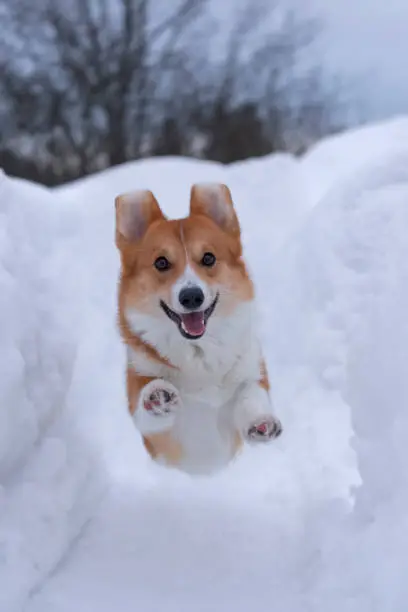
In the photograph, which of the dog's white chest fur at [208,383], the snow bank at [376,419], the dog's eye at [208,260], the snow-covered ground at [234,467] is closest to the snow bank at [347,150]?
the snow-covered ground at [234,467]

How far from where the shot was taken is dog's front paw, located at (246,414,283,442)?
2.67m

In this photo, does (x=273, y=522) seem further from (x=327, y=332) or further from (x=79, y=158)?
(x=79, y=158)

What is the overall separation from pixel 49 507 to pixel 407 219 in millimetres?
2390

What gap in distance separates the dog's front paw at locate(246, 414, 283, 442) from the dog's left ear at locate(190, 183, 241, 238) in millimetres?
811

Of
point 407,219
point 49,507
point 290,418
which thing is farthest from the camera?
point 290,418

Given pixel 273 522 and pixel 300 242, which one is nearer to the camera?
pixel 273 522

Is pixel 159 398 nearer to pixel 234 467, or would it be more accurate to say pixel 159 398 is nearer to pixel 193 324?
pixel 193 324

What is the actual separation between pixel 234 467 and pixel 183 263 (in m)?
1.57

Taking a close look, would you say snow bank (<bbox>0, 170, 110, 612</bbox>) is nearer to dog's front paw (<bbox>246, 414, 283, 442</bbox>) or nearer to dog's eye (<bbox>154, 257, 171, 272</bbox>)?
dog's eye (<bbox>154, 257, 171, 272</bbox>)

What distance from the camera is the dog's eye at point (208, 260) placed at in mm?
2695

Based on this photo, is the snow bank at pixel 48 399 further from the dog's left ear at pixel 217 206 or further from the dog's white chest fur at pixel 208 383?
the dog's left ear at pixel 217 206

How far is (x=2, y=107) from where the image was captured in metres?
13.3

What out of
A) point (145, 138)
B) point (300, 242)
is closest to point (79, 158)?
point (145, 138)

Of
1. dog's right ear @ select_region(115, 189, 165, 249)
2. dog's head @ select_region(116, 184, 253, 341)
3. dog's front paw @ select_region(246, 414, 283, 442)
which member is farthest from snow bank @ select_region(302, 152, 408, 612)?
dog's right ear @ select_region(115, 189, 165, 249)
